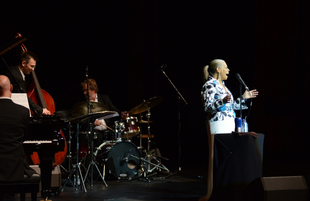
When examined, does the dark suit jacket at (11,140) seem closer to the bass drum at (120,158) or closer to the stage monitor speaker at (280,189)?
the stage monitor speaker at (280,189)

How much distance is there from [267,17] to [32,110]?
595 centimetres

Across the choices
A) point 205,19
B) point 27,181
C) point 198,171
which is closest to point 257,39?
point 205,19

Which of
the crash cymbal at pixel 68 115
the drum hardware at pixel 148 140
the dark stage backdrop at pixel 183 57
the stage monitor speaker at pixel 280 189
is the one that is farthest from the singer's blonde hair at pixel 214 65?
the dark stage backdrop at pixel 183 57

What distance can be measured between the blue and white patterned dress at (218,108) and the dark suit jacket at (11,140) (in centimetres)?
176

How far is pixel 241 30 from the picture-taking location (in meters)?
7.86

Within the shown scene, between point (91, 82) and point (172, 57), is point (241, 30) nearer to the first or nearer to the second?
point (172, 57)

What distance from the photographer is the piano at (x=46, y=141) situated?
353 centimetres

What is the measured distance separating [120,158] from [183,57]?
295 cm

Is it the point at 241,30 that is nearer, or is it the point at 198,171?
the point at 198,171

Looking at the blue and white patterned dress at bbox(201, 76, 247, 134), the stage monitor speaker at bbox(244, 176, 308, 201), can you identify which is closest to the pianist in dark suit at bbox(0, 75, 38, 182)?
the blue and white patterned dress at bbox(201, 76, 247, 134)

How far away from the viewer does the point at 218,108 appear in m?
3.61

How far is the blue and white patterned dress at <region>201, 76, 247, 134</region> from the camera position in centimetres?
360

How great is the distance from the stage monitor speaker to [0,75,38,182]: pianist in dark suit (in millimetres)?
1848

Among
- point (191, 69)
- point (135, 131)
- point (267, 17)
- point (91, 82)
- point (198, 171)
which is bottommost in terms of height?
point (198, 171)
